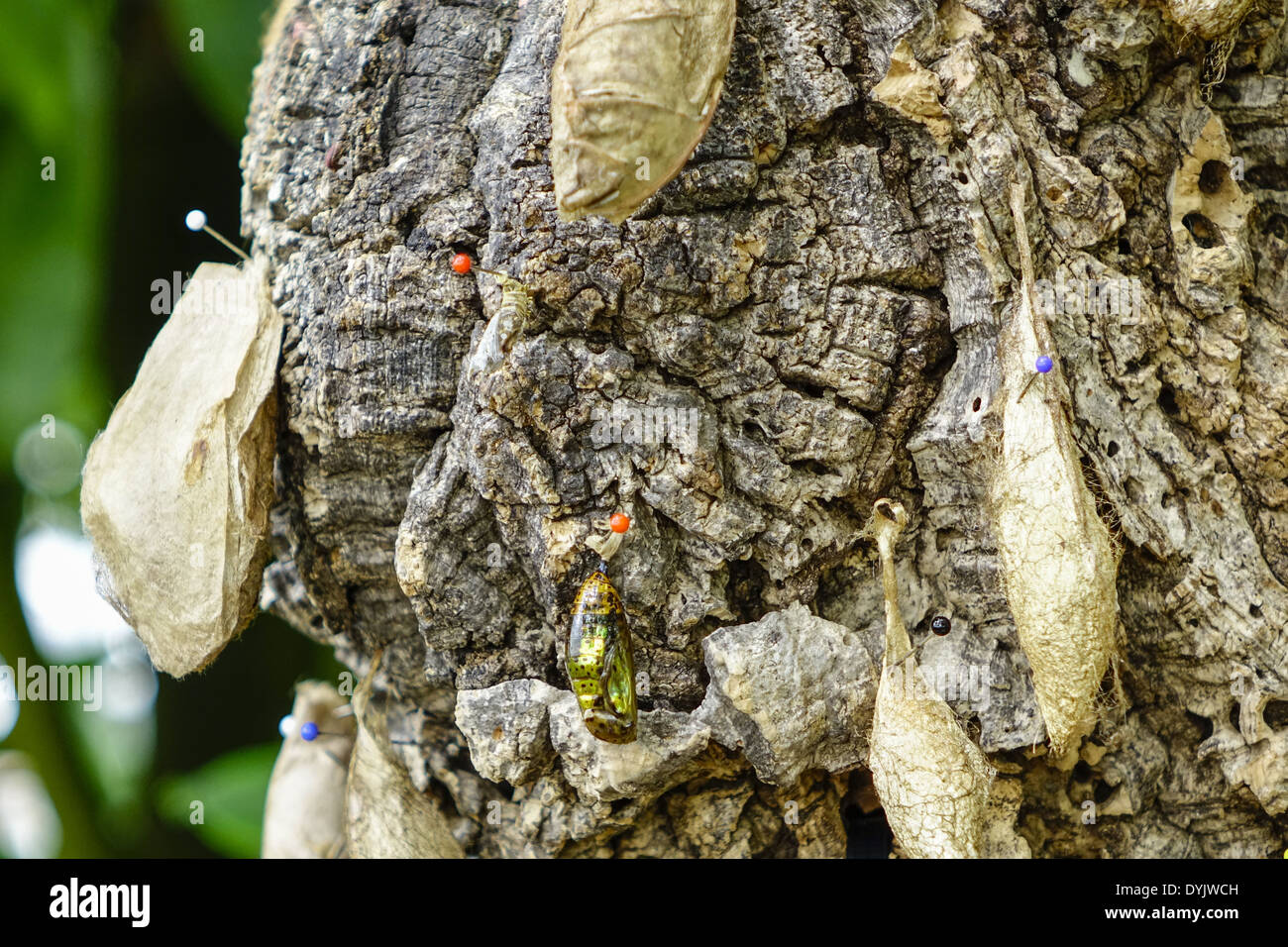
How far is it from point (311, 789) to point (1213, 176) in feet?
3.70

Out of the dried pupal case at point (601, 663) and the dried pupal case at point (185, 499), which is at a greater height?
the dried pupal case at point (185, 499)

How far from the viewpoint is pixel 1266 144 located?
96 centimetres

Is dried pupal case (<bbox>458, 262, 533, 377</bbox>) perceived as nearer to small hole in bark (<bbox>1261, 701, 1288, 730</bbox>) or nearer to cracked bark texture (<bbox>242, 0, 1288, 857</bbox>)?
cracked bark texture (<bbox>242, 0, 1288, 857</bbox>)

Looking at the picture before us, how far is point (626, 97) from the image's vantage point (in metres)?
0.75

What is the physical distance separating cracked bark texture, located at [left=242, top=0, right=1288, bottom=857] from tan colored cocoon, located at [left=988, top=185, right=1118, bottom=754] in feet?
0.15

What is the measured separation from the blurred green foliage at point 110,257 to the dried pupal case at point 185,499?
65 cm

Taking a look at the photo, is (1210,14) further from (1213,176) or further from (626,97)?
(626,97)

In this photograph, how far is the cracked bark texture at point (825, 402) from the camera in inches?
35.5

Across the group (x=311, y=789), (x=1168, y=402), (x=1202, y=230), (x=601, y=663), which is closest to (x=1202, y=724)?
(x=1168, y=402)

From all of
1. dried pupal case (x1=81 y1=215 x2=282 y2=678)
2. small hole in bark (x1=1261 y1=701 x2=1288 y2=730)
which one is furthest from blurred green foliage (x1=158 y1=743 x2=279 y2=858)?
small hole in bark (x1=1261 y1=701 x2=1288 y2=730)

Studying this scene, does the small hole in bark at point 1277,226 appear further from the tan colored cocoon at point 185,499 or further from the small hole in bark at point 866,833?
the tan colored cocoon at point 185,499

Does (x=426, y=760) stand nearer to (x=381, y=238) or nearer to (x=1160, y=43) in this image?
(x=381, y=238)

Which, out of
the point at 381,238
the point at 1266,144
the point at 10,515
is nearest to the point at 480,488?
the point at 381,238

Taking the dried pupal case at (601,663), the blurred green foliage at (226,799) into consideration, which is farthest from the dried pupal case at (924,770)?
the blurred green foliage at (226,799)
